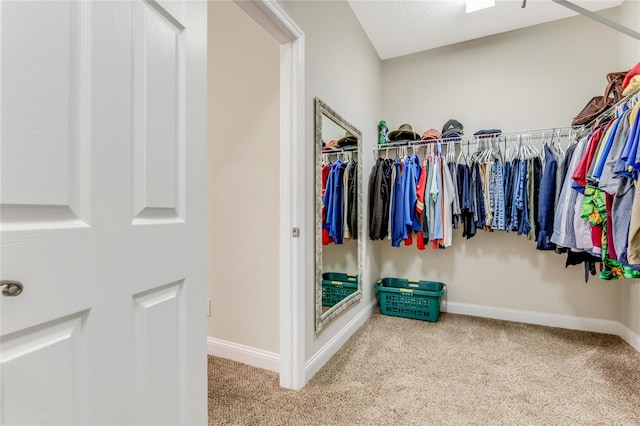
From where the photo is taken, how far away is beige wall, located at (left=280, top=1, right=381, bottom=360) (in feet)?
5.86

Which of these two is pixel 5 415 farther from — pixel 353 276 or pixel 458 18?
pixel 458 18

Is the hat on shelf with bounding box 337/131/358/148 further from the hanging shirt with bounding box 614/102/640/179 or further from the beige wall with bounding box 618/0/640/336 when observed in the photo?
the beige wall with bounding box 618/0/640/336

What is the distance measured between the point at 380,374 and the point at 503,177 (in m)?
1.86

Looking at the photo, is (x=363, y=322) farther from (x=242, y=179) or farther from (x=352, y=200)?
(x=242, y=179)

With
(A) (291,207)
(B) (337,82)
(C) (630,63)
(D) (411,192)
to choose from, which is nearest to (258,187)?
(A) (291,207)

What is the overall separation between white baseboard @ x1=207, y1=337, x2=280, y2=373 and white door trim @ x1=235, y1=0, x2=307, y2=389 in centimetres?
20

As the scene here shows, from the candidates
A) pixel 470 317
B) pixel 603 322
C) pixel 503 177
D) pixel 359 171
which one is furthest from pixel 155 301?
pixel 603 322

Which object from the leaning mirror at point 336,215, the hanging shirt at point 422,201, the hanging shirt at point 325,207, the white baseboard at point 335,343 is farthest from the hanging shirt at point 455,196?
the hanging shirt at point 325,207

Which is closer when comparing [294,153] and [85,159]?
[85,159]

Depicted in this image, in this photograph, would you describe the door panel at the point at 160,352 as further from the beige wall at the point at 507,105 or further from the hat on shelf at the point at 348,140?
the beige wall at the point at 507,105

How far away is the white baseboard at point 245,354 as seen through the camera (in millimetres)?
1874

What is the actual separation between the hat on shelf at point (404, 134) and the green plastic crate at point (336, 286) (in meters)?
1.44

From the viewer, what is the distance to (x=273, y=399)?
1.58 m

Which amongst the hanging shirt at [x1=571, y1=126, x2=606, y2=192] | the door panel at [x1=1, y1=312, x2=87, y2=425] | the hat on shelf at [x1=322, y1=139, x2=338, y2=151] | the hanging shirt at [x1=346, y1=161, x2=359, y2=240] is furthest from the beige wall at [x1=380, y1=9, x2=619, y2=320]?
the door panel at [x1=1, y1=312, x2=87, y2=425]
